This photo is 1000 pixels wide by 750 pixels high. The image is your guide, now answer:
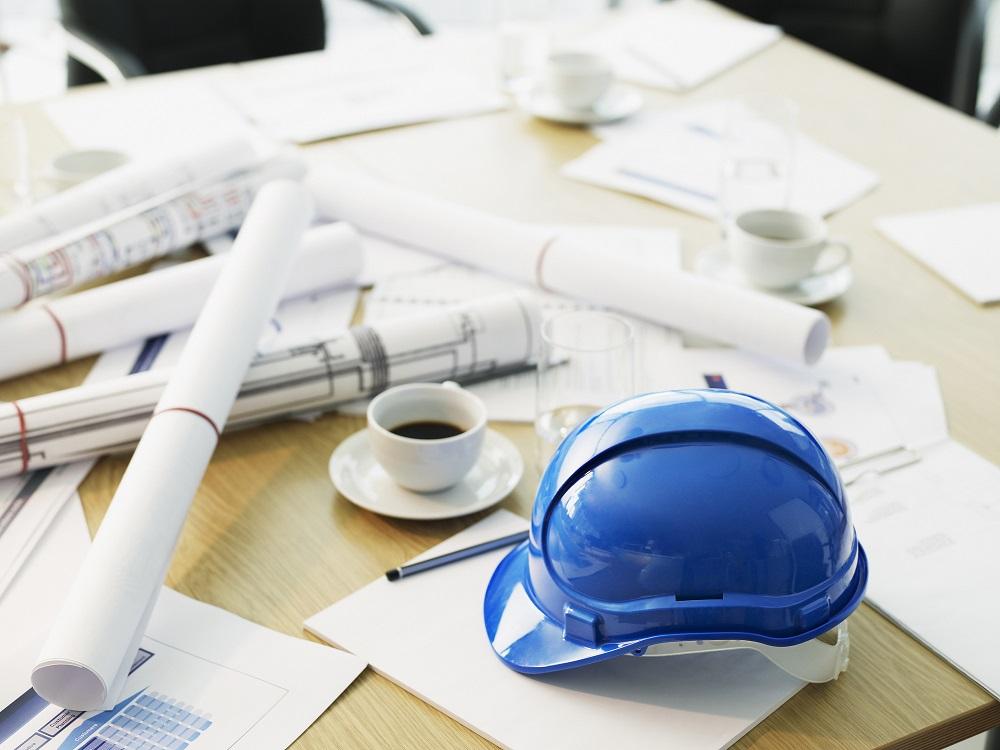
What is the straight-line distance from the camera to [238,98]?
1.80 metres

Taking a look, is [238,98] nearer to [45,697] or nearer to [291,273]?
[291,273]

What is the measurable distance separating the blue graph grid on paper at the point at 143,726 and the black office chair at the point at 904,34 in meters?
2.00

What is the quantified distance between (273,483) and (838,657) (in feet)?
1.57

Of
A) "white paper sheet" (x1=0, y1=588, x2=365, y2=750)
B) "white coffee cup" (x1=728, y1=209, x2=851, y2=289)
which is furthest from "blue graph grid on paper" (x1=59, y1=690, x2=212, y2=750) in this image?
"white coffee cup" (x1=728, y1=209, x2=851, y2=289)

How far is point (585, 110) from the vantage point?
5.70 ft

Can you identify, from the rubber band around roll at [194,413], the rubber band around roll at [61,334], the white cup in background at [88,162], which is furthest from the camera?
the white cup in background at [88,162]

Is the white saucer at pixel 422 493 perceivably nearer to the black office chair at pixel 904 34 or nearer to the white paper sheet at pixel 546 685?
the white paper sheet at pixel 546 685

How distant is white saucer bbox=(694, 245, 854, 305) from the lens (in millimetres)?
1231

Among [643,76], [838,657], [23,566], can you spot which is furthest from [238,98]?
[838,657]

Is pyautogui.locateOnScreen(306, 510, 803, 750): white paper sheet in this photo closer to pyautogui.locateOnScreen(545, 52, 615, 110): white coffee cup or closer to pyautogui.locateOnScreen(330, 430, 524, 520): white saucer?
pyautogui.locateOnScreen(330, 430, 524, 520): white saucer

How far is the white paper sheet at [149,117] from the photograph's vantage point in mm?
1627

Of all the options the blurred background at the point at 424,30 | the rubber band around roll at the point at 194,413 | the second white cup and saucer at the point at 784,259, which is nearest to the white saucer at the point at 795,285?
the second white cup and saucer at the point at 784,259

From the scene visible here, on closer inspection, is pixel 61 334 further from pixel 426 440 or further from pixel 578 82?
pixel 578 82

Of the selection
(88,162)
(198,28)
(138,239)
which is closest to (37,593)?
(138,239)
